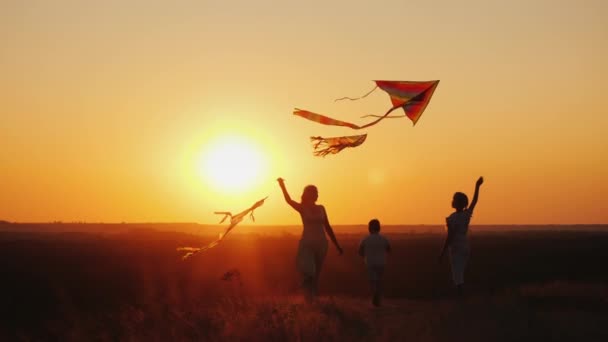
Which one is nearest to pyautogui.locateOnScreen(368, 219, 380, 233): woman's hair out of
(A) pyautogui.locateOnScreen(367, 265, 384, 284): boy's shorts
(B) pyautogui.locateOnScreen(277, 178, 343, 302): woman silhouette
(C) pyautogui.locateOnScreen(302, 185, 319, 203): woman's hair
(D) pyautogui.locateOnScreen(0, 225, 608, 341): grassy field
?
(A) pyautogui.locateOnScreen(367, 265, 384, 284): boy's shorts

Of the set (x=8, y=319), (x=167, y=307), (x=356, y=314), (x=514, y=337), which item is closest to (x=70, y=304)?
(x=8, y=319)

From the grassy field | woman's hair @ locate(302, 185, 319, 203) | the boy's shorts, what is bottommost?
the grassy field

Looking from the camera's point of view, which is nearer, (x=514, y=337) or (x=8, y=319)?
(x=514, y=337)

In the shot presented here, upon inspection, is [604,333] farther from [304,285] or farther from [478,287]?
[478,287]

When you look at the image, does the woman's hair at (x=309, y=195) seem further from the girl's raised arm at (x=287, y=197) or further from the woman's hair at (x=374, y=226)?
the woman's hair at (x=374, y=226)

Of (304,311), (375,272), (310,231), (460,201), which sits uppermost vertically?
(460,201)

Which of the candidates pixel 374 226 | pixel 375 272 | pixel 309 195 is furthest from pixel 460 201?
pixel 309 195

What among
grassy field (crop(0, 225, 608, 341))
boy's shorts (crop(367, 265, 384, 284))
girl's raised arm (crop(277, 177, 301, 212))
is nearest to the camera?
grassy field (crop(0, 225, 608, 341))

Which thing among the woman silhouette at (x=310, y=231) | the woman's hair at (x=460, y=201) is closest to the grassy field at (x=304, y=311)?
the woman silhouette at (x=310, y=231)

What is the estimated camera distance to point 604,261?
3900 centimetres

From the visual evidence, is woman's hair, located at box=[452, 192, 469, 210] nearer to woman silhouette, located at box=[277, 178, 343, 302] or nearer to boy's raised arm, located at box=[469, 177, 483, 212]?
boy's raised arm, located at box=[469, 177, 483, 212]

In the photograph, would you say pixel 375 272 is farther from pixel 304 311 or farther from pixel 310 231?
pixel 304 311

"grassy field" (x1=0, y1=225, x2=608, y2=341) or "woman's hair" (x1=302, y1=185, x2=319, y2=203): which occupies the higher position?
"woman's hair" (x1=302, y1=185, x2=319, y2=203)

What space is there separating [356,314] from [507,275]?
65.7 feet
